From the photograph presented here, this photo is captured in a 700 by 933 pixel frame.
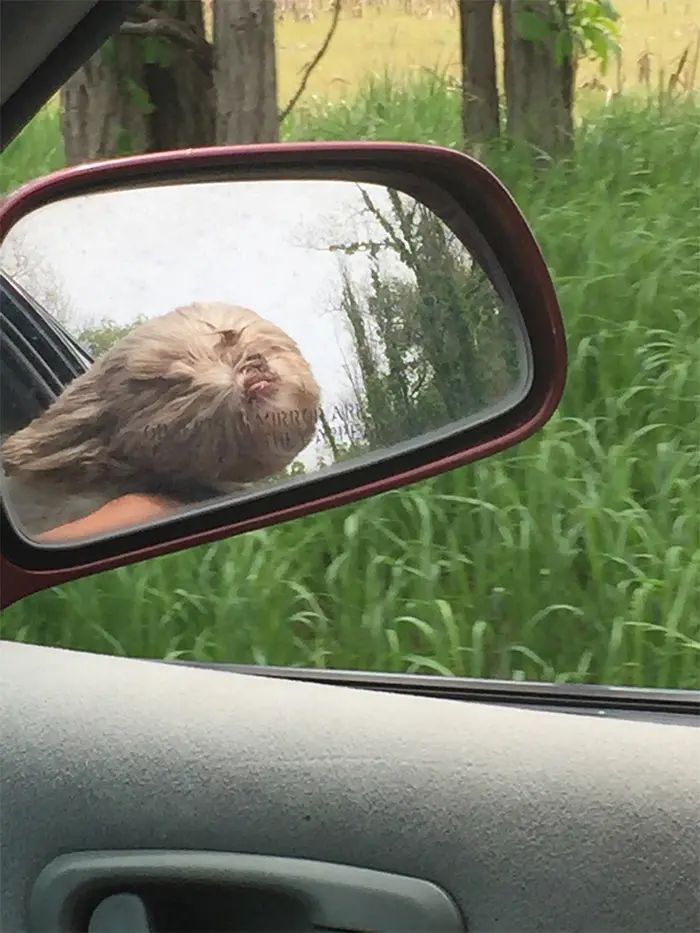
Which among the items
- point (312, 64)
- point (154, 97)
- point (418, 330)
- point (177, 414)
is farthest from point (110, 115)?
point (177, 414)

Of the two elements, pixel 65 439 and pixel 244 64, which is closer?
pixel 65 439

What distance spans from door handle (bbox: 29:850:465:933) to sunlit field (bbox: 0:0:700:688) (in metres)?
0.49

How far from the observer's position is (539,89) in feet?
7.14

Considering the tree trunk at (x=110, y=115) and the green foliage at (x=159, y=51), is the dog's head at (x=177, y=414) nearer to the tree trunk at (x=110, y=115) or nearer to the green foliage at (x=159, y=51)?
the tree trunk at (x=110, y=115)

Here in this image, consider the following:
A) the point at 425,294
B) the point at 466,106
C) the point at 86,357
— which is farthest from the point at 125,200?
the point at 466,106

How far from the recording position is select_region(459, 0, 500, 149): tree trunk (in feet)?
6.97

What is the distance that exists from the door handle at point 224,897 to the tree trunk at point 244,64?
1.47 metres

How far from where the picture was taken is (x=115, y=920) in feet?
3.86

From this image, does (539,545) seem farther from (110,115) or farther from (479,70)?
(110,115)

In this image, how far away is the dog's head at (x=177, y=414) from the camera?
48.8 inches

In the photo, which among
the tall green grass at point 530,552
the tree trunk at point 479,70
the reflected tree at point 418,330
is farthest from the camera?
the tree trunk at point 479,70

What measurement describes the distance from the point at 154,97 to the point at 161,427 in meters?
1.22

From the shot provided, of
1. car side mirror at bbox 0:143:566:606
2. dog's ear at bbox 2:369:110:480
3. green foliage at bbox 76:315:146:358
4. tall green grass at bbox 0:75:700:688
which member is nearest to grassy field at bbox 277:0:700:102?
tall green grass at bbox 0:75:700:688

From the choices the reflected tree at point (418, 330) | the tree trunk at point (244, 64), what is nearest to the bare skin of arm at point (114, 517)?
the reflected tree at point (418, 330)
